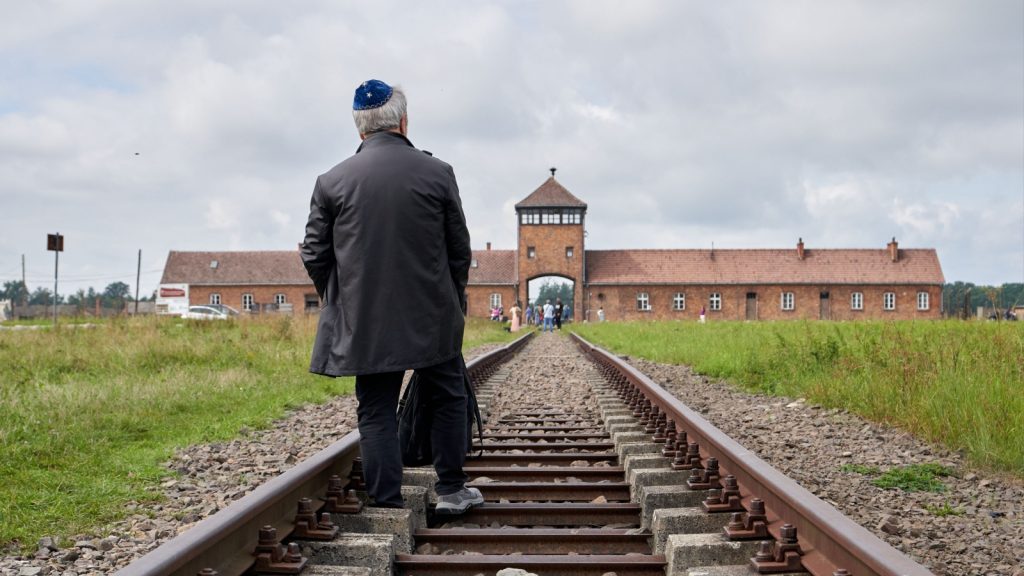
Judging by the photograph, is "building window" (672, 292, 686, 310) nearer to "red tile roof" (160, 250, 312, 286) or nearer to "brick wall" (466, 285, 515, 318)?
"brick wall" (466, 285, 515, 318)

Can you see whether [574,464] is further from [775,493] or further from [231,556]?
[231,556]

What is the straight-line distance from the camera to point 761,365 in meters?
10.5

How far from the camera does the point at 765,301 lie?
59.1 metres

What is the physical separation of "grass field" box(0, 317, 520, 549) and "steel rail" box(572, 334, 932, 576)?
2812 millimetres

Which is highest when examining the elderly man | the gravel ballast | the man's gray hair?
the man's gray hair

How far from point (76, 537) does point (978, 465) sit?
457cm

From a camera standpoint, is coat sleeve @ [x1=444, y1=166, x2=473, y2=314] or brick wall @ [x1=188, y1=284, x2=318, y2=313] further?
brick wall @ [x1=188, y1=284, x2=318, y2=313]

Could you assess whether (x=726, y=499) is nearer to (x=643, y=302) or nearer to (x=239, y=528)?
(x=239, y=528)

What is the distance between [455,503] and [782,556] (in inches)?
58.1

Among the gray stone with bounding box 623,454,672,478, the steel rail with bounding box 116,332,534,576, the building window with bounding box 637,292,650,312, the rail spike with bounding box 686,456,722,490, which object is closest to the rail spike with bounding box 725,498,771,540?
the rail spike with bounding box 686,456,722,490

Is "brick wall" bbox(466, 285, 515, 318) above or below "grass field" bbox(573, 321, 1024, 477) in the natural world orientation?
above

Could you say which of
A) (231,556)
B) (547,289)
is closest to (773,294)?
(231,556)

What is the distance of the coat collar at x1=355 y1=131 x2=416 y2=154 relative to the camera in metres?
3.48

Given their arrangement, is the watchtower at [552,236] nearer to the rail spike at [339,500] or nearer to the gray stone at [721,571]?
the rail spike at [339,500]
